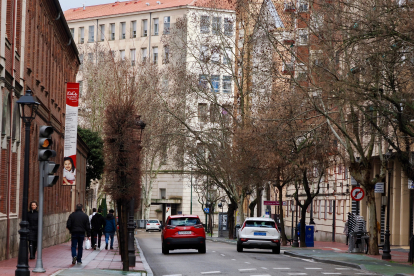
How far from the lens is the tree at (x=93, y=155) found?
64312 mm

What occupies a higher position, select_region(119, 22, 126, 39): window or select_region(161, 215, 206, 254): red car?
select_region(119, 22, 126, 39): window

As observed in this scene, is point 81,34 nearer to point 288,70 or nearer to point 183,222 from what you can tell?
point 183,222

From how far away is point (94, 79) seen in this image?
69.5 metres

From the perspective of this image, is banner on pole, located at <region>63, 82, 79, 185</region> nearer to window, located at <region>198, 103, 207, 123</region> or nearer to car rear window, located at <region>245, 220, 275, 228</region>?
car rear window, located at <region>245, 220, 275, 228</region>

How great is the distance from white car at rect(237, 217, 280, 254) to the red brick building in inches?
341

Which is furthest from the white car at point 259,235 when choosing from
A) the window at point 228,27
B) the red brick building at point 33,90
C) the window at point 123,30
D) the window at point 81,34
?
the window at point 81,34

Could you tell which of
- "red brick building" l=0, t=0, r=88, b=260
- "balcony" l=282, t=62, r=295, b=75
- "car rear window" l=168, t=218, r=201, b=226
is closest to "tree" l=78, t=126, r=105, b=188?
"red brick building" l=0, t=0, r=88, b=260

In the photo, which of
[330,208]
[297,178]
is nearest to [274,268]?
[297,178]

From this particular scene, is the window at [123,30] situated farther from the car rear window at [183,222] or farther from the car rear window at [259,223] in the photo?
the car rear window at [183,222]

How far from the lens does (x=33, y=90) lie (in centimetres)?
3155

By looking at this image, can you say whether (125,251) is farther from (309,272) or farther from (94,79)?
(94,79)

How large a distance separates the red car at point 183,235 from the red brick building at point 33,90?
5681mm

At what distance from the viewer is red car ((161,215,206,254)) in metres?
31.5

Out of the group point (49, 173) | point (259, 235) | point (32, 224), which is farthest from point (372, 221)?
point (49, 173)
